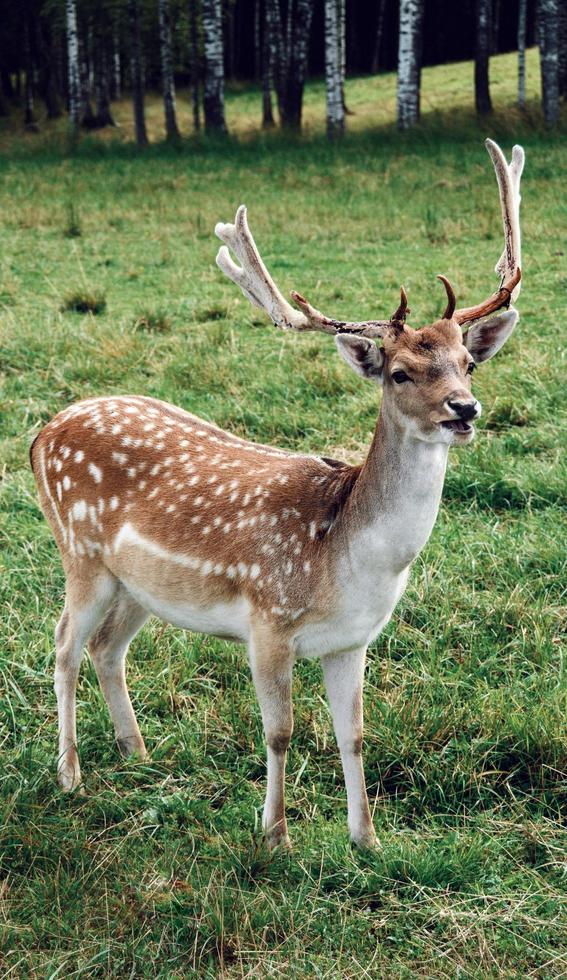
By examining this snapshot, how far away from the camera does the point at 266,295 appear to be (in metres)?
3.48

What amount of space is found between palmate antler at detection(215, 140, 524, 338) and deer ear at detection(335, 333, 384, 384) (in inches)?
3.4

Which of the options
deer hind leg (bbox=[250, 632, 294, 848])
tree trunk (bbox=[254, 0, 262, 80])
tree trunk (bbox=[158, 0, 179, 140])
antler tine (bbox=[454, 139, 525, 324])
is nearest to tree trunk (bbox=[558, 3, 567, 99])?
tree trunk (bbox=[158, 0, 179, 140])

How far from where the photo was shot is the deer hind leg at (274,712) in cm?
320

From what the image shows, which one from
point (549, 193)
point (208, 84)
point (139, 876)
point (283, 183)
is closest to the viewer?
point (139, 876)

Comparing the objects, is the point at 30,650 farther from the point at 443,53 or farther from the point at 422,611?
the point at 443,53

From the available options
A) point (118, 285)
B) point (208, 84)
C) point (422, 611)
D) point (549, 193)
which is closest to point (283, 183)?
point (549, 193)

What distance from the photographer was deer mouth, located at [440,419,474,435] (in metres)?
2.82

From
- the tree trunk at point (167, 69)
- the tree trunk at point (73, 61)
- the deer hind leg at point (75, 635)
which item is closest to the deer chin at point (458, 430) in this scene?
the deer hind leg at point (75, 635)

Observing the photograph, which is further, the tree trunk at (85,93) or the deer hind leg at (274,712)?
the tree trunk at (85,93)

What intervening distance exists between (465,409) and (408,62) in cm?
1790

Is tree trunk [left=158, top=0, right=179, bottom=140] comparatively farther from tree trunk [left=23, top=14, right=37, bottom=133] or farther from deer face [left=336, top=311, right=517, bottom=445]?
deer face [left=336, top=311, right=517, bottom=445]

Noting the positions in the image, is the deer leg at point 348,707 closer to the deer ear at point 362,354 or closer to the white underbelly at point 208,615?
the white underbelly at point 208,615

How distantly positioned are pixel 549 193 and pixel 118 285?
5.52 meters

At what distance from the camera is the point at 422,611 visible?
169 inches
